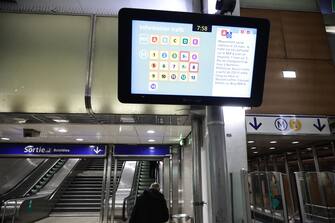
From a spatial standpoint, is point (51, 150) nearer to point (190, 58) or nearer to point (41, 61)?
point (41, 61)

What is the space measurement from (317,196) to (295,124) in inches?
64.5

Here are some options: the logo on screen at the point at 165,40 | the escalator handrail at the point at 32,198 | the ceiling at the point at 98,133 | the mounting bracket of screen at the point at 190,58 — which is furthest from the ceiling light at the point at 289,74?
the escalator handrail at the point at 32,198

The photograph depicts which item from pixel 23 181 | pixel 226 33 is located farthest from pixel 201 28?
pixel 23 181

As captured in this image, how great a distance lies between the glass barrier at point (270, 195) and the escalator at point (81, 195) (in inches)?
248

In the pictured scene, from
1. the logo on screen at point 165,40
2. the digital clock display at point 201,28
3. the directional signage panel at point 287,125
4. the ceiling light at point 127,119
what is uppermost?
the digital clock display at point 201,28

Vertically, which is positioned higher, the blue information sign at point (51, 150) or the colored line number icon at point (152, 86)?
the blue information sign at point (51, 150)

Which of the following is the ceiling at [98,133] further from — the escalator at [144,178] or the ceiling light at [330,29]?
the escalator at [144,178]

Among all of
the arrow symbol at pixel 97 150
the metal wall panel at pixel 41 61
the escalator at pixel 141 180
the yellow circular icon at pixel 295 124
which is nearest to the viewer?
the metal wall panel at pixel 41 61

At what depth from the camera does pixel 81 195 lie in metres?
10.9

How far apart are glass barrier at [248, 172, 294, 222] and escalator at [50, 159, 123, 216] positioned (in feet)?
20.7

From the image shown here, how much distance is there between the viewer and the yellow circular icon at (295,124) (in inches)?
163

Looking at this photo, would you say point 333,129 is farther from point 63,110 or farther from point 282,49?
point 63,110

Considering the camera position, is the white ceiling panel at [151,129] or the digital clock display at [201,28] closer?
the digital clock display at [201,28]

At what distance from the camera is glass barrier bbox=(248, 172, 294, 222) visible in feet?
13.5
